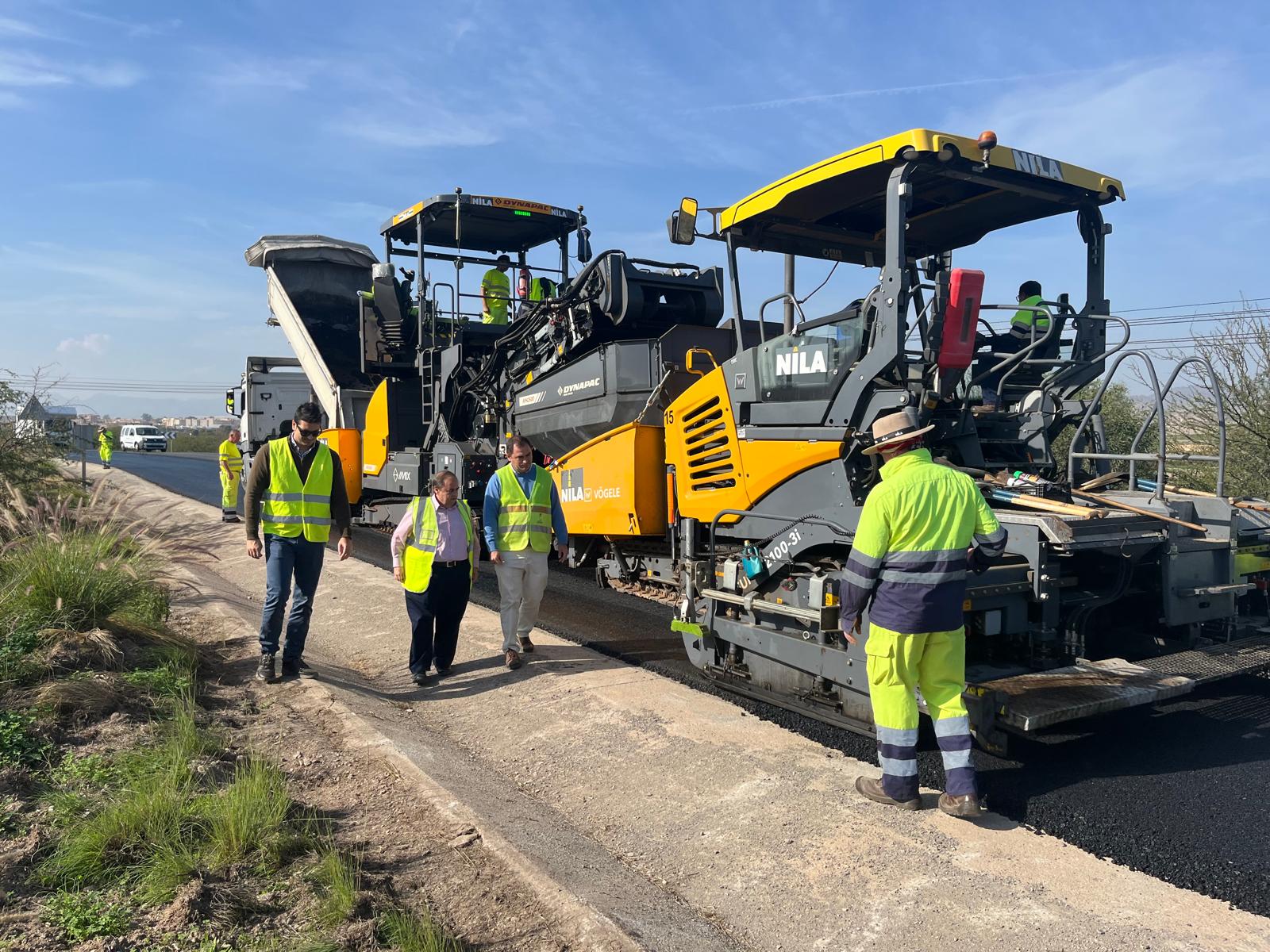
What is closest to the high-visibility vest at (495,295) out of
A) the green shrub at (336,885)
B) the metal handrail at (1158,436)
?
the metal handrail at (1158,436)

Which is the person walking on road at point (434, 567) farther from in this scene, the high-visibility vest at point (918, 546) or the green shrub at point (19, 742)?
the high-visibility vest at point (918, 546)

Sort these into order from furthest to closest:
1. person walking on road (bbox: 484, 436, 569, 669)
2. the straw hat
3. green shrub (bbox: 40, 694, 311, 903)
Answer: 1. person walking on road (bbox: 484, 436, 569, 669)
2. the straw hat
3. green shrub (bbox: 40, 694, 311, 903)

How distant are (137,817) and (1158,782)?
402 centimetres

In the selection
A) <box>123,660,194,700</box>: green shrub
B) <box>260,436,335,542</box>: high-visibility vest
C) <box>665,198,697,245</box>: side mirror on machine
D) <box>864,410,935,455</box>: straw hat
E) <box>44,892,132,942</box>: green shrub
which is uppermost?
<box>665,198,697,245</box>: side mirror on machine

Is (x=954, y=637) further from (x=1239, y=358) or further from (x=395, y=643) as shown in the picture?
(x=1239, y=358)

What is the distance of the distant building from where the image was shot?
8.77 metres

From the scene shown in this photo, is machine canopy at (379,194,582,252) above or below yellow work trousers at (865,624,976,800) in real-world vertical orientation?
above

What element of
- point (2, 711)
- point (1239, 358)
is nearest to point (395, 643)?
point (2, 711)

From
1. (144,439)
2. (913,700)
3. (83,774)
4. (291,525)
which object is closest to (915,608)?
(913,700)

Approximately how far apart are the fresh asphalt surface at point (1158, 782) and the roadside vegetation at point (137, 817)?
207 centimetres

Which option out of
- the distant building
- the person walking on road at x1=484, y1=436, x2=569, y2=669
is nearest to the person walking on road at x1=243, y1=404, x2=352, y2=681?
the person walking on road at x1=484, y1=436, x2=569, y2=669

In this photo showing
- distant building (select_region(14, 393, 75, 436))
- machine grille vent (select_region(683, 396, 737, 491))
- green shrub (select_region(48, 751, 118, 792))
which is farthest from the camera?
distant building (select_region(14, 393, 75, 436))

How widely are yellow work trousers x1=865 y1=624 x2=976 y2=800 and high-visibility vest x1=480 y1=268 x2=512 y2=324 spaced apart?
296 inches

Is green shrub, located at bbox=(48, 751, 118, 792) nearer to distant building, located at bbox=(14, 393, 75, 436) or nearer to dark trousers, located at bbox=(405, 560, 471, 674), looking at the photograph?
dark trousers, located at bbox=(405, 560, 471, 674)
